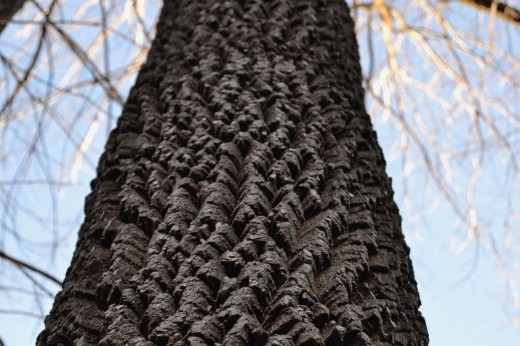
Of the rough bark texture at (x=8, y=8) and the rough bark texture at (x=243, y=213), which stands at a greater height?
the rough bark texture at (x=8, y=8)

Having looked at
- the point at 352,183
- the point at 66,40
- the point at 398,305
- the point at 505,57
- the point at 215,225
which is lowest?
the point at 398,305

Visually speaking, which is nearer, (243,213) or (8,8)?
(243,213)

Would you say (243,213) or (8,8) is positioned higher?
(8,8)

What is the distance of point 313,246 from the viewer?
1026 millimetres

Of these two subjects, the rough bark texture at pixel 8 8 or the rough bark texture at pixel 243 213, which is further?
the rough bark texture at pixel 8 8

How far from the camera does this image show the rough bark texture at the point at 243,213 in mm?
922

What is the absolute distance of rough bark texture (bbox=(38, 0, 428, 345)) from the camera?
0.92m

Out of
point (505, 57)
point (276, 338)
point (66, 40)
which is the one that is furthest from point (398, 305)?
point (505, 57)

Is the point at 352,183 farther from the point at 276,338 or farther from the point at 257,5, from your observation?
the point at 257,5

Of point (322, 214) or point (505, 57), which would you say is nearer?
point (322, 214)

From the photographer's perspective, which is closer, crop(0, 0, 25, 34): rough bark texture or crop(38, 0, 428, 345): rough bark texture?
crop(38, 0, 428, 345): rough bark texture

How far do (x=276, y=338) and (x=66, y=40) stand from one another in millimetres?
2463

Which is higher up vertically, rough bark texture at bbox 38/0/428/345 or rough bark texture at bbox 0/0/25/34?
rough bark texture at bbox 0/0/25/34

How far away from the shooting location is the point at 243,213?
106 centimetres
